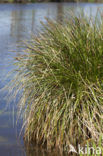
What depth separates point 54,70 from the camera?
412 cm

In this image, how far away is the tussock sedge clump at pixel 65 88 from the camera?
3.78 meters

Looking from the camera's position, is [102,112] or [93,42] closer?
[102,112]

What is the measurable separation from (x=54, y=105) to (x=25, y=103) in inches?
29.2

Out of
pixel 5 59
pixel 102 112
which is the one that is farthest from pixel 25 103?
pixel 5 59

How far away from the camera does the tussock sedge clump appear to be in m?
3.78

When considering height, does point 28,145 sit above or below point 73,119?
below

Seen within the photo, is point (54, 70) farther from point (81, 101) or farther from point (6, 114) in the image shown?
point (6, 114)

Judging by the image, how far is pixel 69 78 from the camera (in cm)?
395

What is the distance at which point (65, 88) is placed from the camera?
399 cm

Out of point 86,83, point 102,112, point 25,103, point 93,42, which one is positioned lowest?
point 25,103

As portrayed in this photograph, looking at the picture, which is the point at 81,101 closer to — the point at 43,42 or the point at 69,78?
the point at 69,78

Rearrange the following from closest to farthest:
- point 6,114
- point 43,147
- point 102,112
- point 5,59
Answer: point 102,112
point 43,147
point 6,114
point 5,59

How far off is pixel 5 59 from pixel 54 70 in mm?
4875

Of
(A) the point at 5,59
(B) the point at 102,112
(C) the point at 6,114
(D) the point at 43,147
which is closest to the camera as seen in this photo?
(B) the point at 102,112
